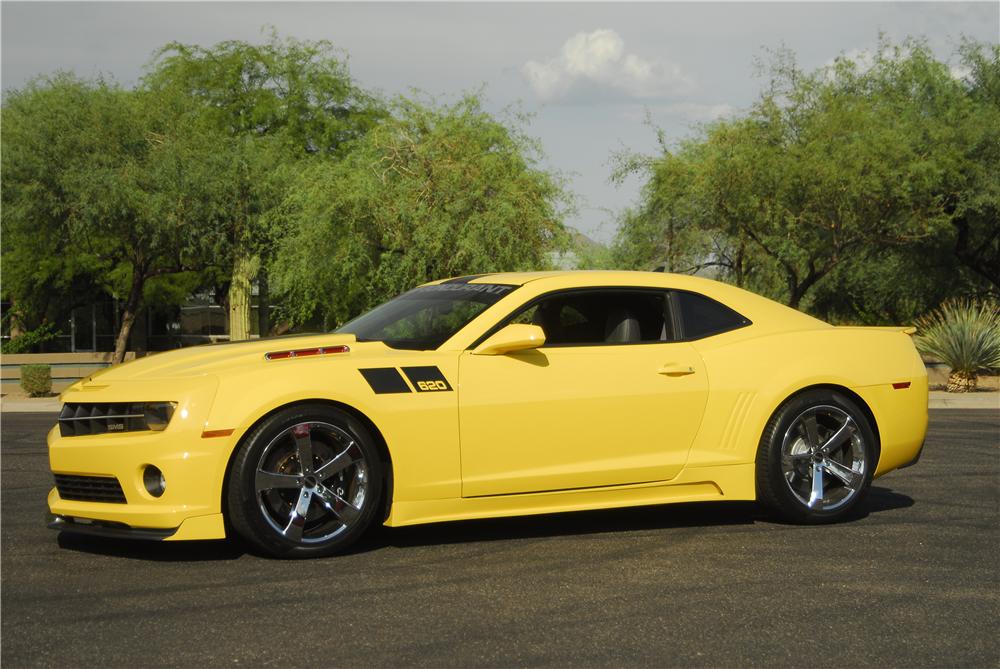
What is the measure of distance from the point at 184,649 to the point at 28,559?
7.08 ft

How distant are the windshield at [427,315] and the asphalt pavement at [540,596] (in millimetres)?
1159

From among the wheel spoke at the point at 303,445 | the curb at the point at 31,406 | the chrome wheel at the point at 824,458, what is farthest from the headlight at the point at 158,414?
the curb at the point at 31,406

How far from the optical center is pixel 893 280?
35812 millimetres

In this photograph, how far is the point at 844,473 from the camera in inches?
308

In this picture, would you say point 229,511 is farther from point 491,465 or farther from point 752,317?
point 752,317

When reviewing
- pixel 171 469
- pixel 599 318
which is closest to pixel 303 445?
pixel 171 469

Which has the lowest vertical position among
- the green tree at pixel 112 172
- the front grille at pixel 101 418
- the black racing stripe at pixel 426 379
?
the front grille at pixel 101 418

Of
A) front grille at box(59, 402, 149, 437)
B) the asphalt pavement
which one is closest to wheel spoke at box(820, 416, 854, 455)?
the asphalt pavement

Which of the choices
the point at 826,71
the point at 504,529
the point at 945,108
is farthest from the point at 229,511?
the point at 945,108

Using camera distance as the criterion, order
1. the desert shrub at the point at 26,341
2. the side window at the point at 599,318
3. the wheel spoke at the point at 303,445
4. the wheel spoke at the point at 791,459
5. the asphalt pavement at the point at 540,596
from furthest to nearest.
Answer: the desert shrub at the point at 26,341 < the wheel spoke at the point at 791,459 < the side window at the point at 599,318 < the wheel spoke at the point at 303,445 < the asphalt pavement at the point at 540,596

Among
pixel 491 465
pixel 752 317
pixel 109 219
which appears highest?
pixel 109 219

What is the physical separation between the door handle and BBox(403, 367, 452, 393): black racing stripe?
135 cm

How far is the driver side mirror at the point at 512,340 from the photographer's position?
686cm

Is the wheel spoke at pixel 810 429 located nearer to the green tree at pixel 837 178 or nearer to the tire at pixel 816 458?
the tire at pixel 816 458
